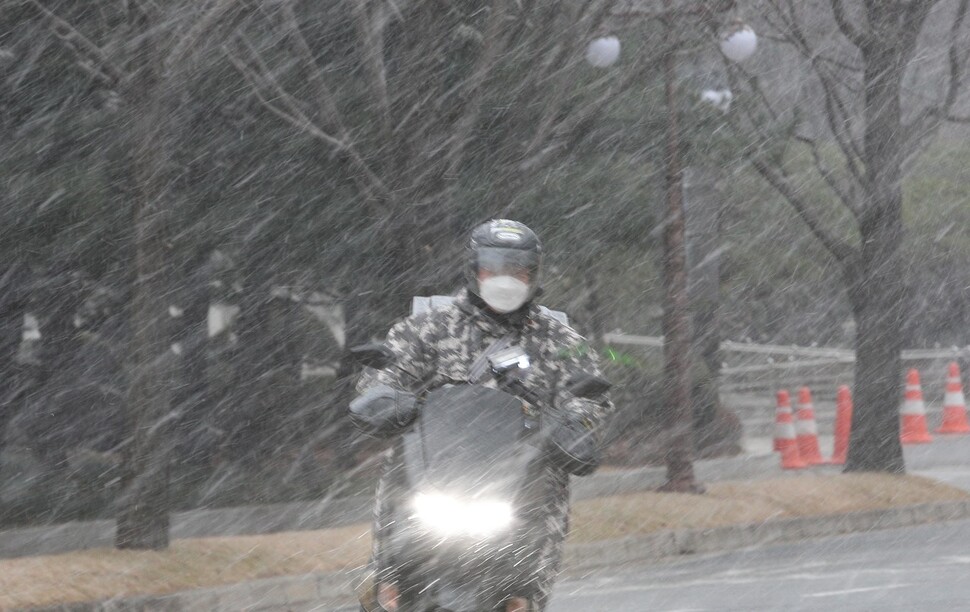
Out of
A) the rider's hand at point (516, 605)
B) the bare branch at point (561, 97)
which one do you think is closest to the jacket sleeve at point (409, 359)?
the rider's hand at point (516, 605)

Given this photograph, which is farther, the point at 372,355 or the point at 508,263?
the point at 508,263

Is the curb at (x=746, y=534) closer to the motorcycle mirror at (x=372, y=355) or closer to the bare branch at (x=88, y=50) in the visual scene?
the bare branch at (x=88, y=50)

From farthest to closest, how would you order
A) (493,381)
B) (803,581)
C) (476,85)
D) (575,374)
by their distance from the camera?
1. (476,85)
2. (803,581)
3. (493,381)
4. (575,374)

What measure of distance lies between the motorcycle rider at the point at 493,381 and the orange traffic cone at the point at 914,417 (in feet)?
54.7

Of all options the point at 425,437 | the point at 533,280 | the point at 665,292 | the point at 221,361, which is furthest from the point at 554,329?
the point at 221,361

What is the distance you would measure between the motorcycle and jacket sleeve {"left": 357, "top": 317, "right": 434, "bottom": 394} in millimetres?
620

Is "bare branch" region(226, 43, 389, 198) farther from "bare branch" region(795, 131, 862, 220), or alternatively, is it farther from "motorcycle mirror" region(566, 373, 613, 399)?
"motorcycle mirror" region(566, 373, 613, 399)

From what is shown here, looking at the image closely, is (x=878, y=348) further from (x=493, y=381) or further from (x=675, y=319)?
(x=493, y=381)

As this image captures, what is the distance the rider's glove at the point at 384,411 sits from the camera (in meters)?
5.00

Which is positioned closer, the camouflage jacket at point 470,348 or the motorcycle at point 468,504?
the motorcycle at point 468,504

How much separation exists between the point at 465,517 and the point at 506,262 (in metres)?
1.01

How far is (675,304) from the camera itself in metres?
15.3

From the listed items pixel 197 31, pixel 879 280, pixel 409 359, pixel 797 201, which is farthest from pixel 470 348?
pixel 879 280

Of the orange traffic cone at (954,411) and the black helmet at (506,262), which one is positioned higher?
the orange traffic cone at (954,411)
